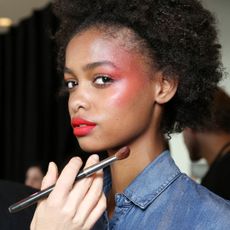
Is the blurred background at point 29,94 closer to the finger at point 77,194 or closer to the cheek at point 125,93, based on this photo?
the cheek at point 125,93

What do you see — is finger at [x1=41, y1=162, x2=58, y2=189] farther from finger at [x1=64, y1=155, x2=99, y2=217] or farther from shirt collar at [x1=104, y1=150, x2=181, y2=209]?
shirt collar at [x1=104, y1=150, x2=181, y2=209]

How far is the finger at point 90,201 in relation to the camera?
0.75m

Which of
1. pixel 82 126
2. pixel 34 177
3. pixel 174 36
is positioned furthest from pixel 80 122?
pixel 34 177

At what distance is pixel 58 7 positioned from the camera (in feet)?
3.51

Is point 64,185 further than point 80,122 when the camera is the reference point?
No

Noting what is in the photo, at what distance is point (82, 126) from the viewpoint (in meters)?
0.88

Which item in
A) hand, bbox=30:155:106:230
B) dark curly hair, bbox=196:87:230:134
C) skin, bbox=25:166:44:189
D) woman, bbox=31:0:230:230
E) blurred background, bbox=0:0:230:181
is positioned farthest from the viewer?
blurred background, bbox=0:0:230:181

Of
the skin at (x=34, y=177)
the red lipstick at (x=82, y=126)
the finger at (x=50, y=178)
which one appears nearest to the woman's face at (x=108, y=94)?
the red lipstick at (x=82, y=126)

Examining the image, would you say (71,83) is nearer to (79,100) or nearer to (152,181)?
(79,100)

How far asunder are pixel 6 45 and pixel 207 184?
82.8 inches

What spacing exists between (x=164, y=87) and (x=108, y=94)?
0.37 ft

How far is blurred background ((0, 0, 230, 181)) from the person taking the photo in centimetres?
286

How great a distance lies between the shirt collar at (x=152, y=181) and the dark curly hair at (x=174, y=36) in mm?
89

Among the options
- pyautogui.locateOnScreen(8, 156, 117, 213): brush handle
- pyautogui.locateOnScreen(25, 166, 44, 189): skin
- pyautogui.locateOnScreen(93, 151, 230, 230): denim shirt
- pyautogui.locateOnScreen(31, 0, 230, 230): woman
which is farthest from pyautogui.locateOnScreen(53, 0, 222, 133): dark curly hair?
pyautogui.locateOnScreen(25, 166, 44, 189): skin
